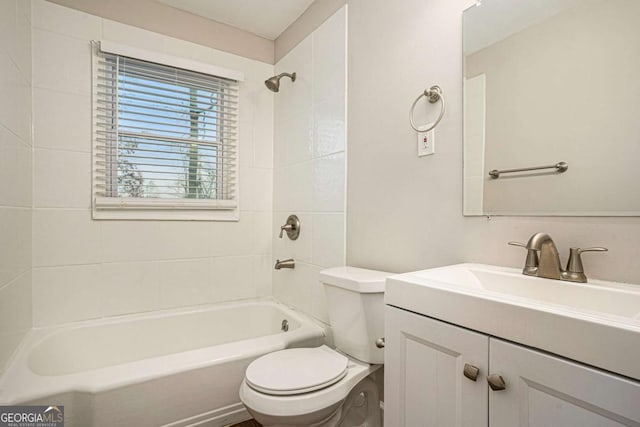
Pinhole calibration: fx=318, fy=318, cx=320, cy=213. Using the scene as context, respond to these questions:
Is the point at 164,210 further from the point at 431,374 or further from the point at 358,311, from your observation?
the point at 431,374

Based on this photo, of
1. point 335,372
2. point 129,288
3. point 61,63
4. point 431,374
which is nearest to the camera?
point 431,374

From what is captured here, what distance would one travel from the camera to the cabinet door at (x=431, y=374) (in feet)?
2.48

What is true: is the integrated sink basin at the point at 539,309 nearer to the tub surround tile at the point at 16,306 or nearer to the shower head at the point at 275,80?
the tub surround tile at the point at 16,306

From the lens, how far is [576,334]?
595 millimetres

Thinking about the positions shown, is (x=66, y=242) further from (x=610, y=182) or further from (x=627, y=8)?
(x=627, y=8)

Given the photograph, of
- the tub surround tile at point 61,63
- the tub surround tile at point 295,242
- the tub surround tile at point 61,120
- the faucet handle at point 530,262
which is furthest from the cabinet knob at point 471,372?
the tub surround tile at point 61,63

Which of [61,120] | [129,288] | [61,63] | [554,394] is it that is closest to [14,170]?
[61,120]

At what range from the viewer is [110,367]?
1.34 meters

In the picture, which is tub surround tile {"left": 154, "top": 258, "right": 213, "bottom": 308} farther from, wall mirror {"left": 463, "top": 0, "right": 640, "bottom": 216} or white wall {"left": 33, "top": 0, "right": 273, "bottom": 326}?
wall mirror {"left": 463, "top": 0, "right": 640, "bottom": 216}

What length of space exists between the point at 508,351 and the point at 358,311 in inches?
28.9

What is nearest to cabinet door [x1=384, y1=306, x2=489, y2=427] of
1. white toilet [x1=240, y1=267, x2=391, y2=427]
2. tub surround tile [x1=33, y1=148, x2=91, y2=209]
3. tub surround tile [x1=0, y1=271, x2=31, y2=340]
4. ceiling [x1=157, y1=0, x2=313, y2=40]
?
white toilet [x1=240, y1=267, x2=391, y2=427]

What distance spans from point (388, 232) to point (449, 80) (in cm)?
71

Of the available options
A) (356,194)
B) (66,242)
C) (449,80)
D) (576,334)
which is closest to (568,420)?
(576,334)
